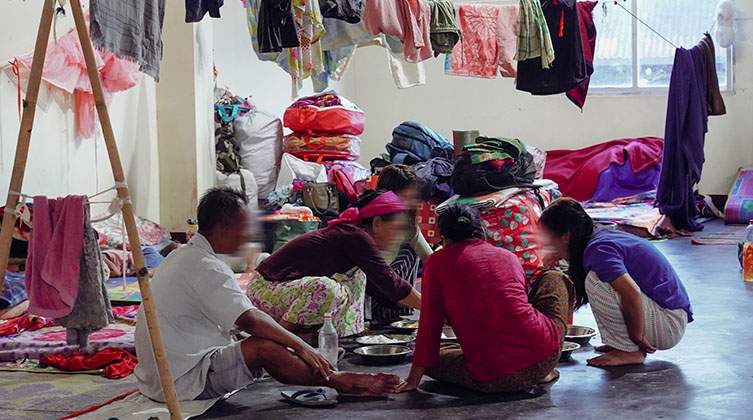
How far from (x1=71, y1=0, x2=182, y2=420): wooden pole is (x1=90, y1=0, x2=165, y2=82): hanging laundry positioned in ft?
1.46

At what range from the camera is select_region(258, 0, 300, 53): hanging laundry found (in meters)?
4.75

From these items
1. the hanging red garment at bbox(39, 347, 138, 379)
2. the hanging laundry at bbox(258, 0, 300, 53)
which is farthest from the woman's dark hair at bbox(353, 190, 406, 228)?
the hanging laundry at bbox(258, 0, 300, 53)

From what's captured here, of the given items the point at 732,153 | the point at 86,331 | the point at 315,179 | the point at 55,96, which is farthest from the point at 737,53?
the point at 86,331

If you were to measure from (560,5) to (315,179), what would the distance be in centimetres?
259

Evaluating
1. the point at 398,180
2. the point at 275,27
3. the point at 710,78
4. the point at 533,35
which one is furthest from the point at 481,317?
the point at 710,78

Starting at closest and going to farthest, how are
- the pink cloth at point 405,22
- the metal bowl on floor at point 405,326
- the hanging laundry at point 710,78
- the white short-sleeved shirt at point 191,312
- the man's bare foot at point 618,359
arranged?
1. the white short-sleeved shirt at point 191,312
2. the man's bare foot at point 618,359
3. the metal bowl on floor at point 405,326
4. the pink cloth at point 405,22
5. the hanging laundry at point 710,78

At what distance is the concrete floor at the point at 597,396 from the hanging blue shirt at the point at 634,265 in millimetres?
289

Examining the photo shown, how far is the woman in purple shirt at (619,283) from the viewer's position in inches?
134

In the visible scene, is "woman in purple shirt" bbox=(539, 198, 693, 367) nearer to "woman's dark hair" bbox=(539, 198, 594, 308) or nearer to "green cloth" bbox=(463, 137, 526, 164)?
"woman's dark hair" bbox=(539, 198, 594, 308)

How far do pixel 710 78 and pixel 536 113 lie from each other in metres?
2.89

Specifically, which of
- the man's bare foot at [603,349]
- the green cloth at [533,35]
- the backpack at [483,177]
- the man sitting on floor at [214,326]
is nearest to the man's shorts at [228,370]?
the man sitting on floor at [214,326]

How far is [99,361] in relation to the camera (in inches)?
145

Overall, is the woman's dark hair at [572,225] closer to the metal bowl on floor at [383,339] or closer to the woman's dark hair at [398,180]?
the metal bowl on floor at [383,339]

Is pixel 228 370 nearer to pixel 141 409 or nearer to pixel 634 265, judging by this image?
pixel 141 409
